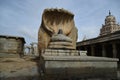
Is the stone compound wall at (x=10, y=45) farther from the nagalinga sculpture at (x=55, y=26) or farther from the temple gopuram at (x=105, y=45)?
the temple gopuram at (x=105, y=45)

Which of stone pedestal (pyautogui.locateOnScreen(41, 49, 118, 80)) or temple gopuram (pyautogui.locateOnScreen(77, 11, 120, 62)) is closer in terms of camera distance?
stone pedestal (pyautogui.locateOnScreen(41, 49, 118, 80))

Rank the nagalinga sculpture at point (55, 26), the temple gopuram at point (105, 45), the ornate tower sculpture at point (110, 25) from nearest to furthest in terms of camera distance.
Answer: the nagalinga sculpture at point (55, 26), the temple gopuram at point (105, 45), the ornate tower sculpture at point (110, 25)

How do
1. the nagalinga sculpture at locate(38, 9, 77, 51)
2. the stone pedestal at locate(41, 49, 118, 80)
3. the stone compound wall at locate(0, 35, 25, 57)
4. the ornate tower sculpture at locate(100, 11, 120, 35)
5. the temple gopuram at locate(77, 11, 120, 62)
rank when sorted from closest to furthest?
1. the stone pedestal at locate(41, 49, 118, 80)
2. the nagalinga sculpture at locate(38, 9, 77, 51)
3. the stone compound wall at locate(0, 35, 25, 57)
4. the temple gopuram at locate(77, 11, 120, 62)
5. the ornate tower sculpture at locate(100, 11, 120, 35)

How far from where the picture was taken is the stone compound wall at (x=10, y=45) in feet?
57.1

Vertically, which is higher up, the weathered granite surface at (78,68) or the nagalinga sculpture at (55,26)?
the nagalinga sculpture at (55,26)

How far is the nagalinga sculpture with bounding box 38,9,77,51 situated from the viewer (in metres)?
10.7

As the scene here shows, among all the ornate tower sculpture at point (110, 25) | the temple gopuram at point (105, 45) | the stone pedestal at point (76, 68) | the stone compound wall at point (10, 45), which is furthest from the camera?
the ornate tower sculpture at point (110, 25)

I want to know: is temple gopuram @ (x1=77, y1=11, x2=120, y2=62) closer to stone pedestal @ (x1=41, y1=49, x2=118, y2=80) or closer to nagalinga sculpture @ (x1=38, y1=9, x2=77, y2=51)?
nagalinga sculpture @ (x1=38, y1=9, x2=77, y2=51)

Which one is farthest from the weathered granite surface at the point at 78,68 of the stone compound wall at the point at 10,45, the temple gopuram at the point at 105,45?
the stone compound wall at the point at 10,45

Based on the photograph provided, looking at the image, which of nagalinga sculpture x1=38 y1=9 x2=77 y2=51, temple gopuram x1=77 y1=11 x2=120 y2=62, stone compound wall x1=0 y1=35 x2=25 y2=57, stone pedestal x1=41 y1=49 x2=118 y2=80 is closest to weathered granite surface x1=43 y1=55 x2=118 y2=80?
stone pedestal x1=41 y1=49 x2=118 y2=80

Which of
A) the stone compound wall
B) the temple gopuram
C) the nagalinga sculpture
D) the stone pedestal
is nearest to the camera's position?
the stone pedestal

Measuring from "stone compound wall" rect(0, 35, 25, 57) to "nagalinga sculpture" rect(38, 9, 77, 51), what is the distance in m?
8.40

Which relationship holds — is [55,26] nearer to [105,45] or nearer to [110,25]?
[105,45]

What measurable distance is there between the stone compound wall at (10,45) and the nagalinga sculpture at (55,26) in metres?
8.40
